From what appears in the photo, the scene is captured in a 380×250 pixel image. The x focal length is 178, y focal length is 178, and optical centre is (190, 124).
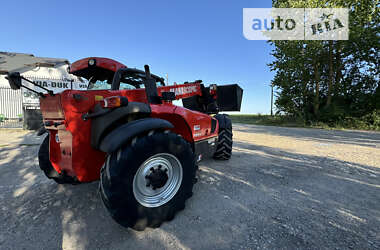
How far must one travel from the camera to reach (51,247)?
1561mm

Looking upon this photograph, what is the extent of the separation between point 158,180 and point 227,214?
2.85 ft

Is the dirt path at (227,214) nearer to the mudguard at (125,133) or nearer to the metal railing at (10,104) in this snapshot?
the mudguard at (125,133)

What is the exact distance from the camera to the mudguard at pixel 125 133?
1608 mm

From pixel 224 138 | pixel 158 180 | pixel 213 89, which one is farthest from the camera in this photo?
pixel 213 89

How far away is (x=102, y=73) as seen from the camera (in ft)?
8.44

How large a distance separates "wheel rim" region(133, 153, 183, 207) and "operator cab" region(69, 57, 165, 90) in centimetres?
124

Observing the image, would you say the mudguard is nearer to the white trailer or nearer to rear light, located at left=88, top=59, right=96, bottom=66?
rear light, located at left=88, top=59, right=96, bottom=66

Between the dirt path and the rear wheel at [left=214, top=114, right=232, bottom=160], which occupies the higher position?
the rear wheel at [left=214, top=114, right=232, bottom=160]

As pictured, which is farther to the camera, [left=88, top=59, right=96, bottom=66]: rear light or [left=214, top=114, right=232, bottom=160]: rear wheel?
[left=214, top=114, right=232, bottom=160]: rear wheel

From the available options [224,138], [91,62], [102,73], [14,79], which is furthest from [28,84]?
[224,138]

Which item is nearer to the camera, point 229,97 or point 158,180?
point 158,180

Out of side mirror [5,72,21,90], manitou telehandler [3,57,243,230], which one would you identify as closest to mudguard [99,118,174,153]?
manitou telehandler [3,57,243,230]

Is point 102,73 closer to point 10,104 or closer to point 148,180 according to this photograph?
point 148,180

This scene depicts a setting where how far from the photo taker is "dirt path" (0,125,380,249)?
1.61 m
